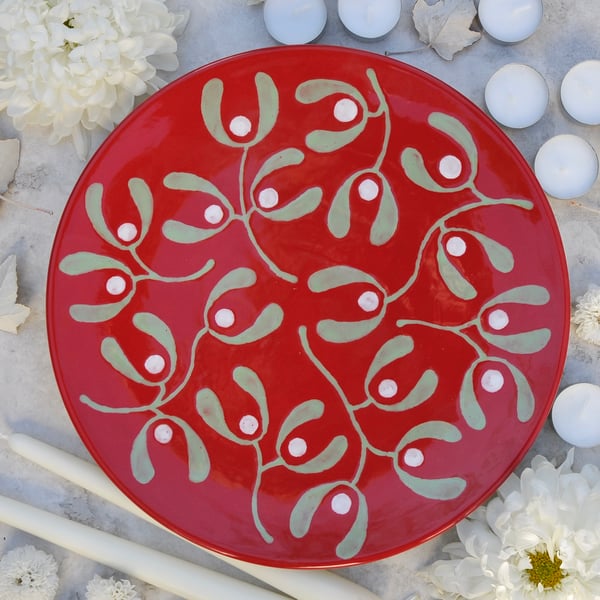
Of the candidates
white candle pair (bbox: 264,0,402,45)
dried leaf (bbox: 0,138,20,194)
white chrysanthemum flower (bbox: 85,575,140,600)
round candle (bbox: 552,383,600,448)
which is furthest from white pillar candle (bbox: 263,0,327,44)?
white chrysanthemum flower (bbox: 85,575,140,600)

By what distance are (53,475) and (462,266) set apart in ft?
1.18

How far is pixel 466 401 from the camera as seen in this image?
601 millimetres

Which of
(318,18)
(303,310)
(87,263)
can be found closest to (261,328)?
(303,310)

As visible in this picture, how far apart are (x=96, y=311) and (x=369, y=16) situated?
0.97 ft

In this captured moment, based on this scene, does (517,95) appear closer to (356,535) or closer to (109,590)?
(356,535)

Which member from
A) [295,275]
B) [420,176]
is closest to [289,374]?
[295,275]

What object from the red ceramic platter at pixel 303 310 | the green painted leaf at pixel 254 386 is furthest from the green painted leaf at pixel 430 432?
the green painted leaf at pixel 254 386

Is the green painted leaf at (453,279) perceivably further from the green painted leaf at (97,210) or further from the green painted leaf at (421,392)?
the green painted leaf at (97,210)

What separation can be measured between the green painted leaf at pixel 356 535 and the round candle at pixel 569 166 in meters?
0.27

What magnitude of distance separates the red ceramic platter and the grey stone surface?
0.07 m

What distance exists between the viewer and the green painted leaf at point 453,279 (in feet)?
1.96

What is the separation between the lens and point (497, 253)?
592 mm

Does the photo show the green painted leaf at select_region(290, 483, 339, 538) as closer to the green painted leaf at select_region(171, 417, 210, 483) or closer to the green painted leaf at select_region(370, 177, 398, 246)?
the green painted leaf at select_region(171, 417, 210, 483)

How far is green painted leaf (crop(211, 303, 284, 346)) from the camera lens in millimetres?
612
